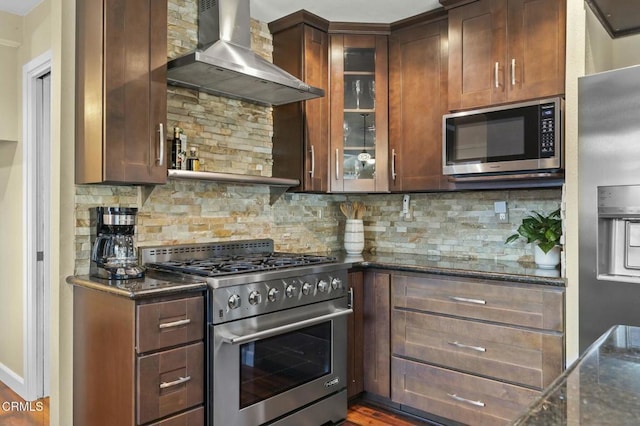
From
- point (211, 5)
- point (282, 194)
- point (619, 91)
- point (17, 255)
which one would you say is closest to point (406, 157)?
point (282, 194)

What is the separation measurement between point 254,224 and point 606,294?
205 centimetres

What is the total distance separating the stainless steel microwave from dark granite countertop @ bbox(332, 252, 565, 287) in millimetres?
549

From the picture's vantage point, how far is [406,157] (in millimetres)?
3207

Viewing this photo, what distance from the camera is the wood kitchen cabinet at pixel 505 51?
253 cm

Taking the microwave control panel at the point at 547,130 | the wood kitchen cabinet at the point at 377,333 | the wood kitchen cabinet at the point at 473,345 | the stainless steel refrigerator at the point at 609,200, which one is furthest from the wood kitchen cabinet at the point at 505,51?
→ the wood kitchen cabinet at the point at 377,333

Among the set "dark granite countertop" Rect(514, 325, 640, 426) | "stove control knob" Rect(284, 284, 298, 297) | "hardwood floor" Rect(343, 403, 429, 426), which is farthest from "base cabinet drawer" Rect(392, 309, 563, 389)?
"dark granite countertop" Rect(514, 325, 640, 426)

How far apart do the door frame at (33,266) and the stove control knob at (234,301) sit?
1.62 meters

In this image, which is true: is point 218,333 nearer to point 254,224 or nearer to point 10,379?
point 254,224

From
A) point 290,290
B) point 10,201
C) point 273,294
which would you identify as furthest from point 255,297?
point 10,201

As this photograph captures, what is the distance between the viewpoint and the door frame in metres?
3.05

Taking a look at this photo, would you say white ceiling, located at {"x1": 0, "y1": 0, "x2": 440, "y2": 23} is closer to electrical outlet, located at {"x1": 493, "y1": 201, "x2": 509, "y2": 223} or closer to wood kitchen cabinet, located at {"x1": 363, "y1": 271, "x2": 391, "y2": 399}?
electrical outlet, located at {"x1": 493, "y1": 201, "x2": 509, "y2": 223}

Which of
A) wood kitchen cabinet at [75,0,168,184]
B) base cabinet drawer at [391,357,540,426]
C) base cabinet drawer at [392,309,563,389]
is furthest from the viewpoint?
base cabinet drawer at [391,357,540,426]

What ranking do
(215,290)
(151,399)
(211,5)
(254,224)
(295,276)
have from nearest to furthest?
(151,399)
(215,290)
(295,276)
(211,5)
(254,224)

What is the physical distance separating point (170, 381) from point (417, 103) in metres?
2.26
